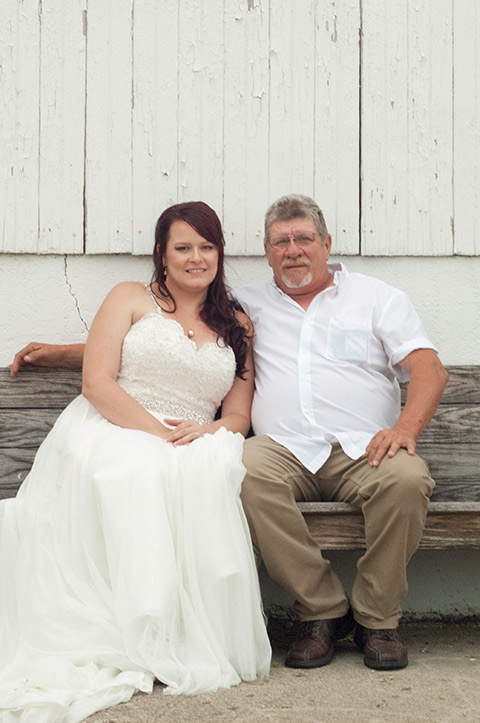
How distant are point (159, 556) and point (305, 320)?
132cm

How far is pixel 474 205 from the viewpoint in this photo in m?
4.32

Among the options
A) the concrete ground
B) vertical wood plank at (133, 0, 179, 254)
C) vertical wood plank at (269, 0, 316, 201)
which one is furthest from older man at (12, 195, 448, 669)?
vertical wood plank at (133, 0, 179, 254)

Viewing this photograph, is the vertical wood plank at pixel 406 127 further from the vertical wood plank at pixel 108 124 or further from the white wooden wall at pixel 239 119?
the vertical wood plank at pixel 108 124

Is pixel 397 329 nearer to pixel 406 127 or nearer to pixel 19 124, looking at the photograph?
pixel 406 127

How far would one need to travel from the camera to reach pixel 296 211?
12.9 ft

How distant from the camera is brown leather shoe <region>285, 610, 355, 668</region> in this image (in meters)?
3.27

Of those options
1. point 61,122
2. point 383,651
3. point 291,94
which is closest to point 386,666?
point 383,651

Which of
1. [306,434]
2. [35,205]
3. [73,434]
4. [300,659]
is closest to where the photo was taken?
[300,659]

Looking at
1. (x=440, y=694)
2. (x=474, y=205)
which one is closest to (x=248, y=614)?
(x=440, y=694)

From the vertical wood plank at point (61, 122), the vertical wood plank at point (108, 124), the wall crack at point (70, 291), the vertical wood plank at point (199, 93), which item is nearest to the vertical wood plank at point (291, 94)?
the vertical wood plank at point (199, 93)

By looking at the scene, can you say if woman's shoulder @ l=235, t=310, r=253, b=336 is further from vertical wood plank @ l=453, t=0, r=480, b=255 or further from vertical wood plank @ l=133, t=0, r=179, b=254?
vertical wood plank @ l=453, t=0, r=480, b=255

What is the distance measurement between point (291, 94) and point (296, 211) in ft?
2.19

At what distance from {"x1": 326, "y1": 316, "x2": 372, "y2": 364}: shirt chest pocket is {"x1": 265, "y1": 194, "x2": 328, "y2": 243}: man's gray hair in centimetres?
40

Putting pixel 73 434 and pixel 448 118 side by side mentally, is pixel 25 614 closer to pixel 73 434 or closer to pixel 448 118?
pixel 73 434
